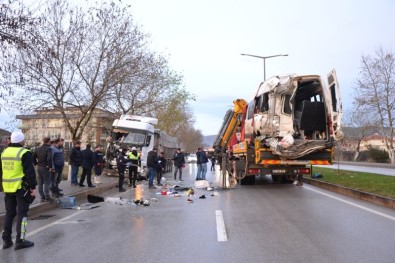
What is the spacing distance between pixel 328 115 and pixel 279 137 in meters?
1.74

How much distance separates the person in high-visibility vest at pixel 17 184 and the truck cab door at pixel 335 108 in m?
10.0

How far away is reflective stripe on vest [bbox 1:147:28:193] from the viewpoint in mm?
6715

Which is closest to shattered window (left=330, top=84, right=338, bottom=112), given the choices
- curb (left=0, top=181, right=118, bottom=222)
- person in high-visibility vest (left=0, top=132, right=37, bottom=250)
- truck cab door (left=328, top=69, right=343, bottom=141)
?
truck cab door (left=328, top=69, right=343, bottom=141)

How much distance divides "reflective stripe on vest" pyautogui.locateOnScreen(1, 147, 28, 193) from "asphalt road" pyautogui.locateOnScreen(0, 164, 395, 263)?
3.24 ft

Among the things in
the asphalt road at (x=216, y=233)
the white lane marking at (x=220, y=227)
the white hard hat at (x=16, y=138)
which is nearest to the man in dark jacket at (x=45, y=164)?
the asphalt road at (x=216, y=233)

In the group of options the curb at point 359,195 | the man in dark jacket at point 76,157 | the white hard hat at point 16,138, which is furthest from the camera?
the man in dark jacket at point 76,157

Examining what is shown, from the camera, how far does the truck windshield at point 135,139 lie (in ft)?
78.6

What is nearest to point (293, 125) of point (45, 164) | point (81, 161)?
point (81, 161)

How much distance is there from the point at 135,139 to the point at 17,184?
17.4 m

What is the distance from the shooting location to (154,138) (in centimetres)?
2562

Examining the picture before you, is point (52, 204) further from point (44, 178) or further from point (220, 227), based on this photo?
point (220, 227)

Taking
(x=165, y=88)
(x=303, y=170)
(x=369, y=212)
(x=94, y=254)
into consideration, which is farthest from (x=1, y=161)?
(x=165, y=88)

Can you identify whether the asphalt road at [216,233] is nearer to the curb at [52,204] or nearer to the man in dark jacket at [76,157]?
the curb at [52,204]

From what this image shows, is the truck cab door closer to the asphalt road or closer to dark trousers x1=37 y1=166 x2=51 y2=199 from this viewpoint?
the asphalt road
